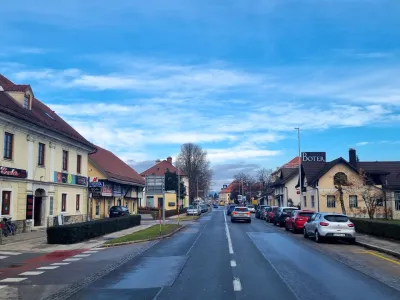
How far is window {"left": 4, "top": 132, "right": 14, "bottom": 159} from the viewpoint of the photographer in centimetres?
2422

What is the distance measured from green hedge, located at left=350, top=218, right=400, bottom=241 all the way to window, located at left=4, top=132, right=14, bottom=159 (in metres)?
20.9

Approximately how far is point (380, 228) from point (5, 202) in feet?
67.8

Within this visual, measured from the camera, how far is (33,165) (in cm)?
2744

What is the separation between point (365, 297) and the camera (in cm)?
867

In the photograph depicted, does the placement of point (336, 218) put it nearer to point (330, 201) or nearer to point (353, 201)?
point (330, 201)

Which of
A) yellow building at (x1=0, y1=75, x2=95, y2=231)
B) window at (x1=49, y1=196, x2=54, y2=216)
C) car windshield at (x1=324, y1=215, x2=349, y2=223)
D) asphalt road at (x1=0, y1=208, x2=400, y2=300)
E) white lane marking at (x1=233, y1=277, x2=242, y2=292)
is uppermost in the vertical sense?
yellow building at (x1=0, y1=75, x2=95, y2=231)

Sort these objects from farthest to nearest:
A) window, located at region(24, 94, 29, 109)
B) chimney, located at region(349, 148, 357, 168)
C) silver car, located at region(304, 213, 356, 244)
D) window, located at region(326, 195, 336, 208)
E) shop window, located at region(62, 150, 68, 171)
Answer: chimney, located at region(349, 148, 357, 168) → window, located at region(326, 195, 336, 208) → shop window, located at region(62, 150, 68, 171) → window, located at region(24, 94, 29, 109) → silver car, located at region(304, 213, 356, 244)

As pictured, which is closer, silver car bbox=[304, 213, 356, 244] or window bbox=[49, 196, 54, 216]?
silver car bbox=[304, 213, 356, 244]

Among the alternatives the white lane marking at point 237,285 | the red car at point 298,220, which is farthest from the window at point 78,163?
the white lane marking at point 237,285

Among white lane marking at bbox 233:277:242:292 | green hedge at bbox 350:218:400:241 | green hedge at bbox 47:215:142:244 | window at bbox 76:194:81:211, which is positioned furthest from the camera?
window at bbox 76:194:81:211

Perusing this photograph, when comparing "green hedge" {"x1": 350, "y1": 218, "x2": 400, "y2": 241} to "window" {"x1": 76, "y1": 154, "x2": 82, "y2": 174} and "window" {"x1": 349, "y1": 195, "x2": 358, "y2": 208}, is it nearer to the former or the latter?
"window" {"x1": 349, "y1": 195, "x2": 358, "y2": 208}

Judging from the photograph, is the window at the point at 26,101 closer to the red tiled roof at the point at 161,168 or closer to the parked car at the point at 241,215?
the parked car at the point at 241,215

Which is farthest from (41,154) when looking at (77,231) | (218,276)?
(218,276)

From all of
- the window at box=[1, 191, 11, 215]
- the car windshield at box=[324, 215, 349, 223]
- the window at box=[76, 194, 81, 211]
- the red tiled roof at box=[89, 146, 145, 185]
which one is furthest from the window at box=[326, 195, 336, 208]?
the window at box=[1, 191, 11, 215]
